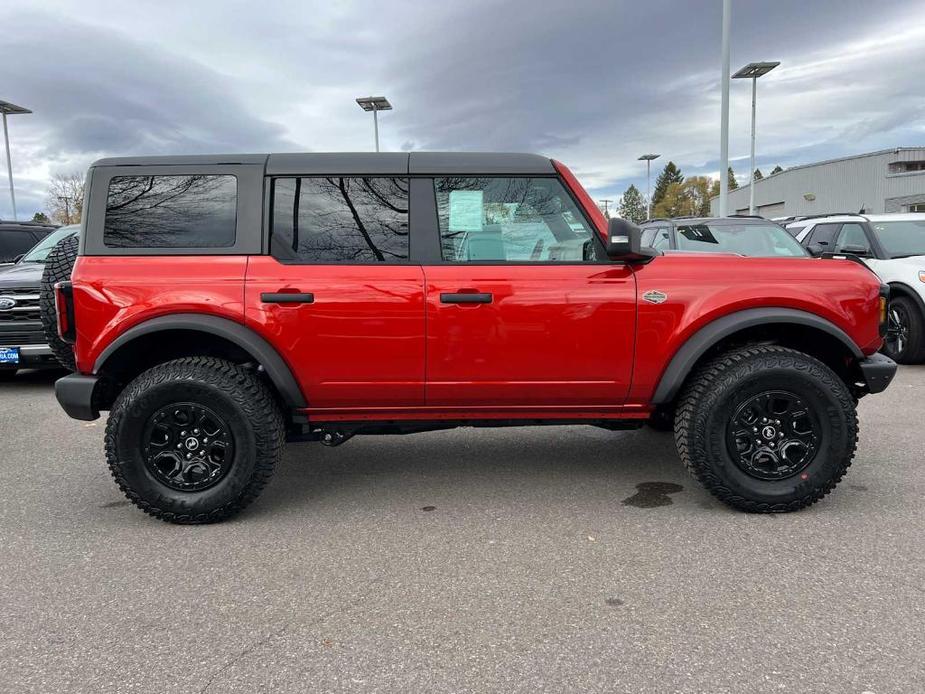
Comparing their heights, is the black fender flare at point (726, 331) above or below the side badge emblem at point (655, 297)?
below

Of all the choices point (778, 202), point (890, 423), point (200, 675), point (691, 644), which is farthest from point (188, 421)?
point (778, 202)

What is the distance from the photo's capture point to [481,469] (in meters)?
4.19

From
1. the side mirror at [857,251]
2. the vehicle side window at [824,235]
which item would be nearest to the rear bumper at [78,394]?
the side mirror at [857,251]

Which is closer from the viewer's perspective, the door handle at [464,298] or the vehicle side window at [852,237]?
the door handle at [464,298]

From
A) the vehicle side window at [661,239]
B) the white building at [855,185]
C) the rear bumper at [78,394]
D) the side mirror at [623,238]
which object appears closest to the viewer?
Result: the side mirror at [623,238]

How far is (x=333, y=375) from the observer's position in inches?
131

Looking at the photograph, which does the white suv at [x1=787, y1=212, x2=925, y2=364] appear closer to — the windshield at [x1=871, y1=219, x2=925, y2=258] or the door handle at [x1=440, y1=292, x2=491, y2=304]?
the windshield at [x1=871, y1=219, x2=925, y2=258]

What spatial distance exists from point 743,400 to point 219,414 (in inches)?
106

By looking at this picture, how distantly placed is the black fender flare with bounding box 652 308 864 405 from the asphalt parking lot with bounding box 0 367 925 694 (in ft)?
2.40

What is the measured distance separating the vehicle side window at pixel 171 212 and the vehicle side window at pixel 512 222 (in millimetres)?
1125

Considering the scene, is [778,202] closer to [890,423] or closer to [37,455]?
[890,423]

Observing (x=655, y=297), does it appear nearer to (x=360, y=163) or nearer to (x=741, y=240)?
(x=360, y=163)

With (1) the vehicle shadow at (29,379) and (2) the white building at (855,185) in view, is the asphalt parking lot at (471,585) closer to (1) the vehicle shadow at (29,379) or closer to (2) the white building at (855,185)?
(1) the vehicle shadow at (29,379)

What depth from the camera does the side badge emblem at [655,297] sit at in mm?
3312
